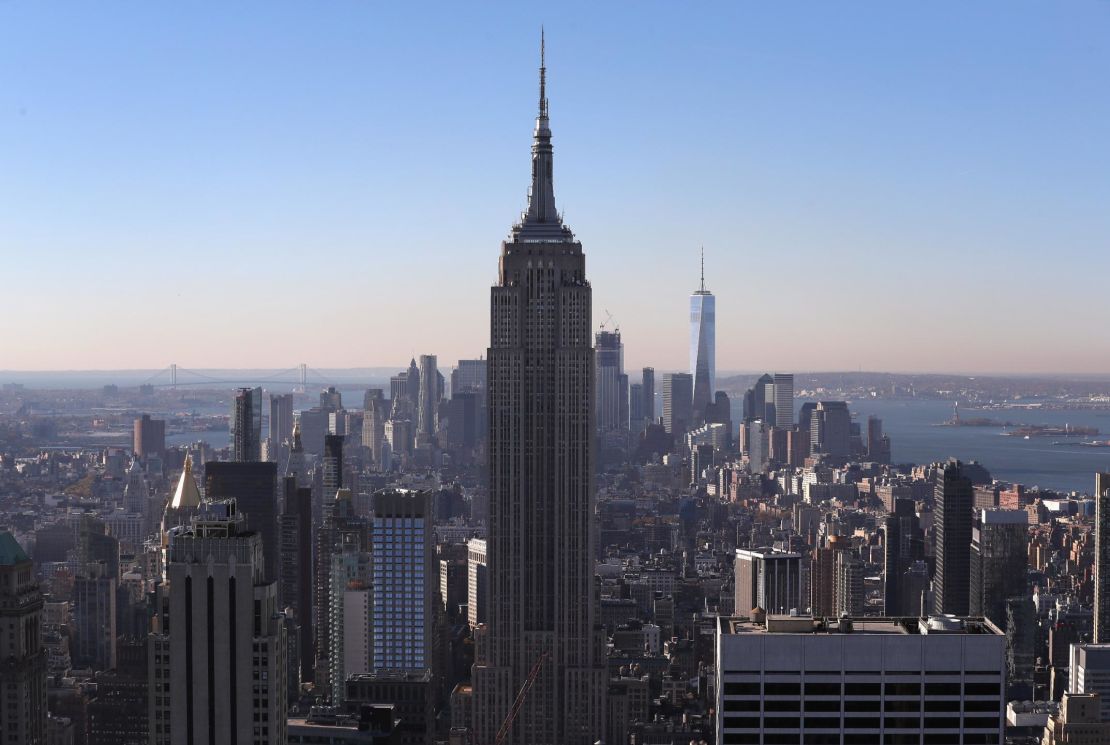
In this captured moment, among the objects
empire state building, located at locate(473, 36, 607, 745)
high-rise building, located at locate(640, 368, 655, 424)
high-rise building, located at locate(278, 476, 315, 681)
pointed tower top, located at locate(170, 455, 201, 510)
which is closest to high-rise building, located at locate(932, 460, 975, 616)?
empire state building, located at locate(473, 36, 607, 745)

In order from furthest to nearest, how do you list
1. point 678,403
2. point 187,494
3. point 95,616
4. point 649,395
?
1. point 678,403
2. point 649,395
3. point 95,616
4. point 187,494

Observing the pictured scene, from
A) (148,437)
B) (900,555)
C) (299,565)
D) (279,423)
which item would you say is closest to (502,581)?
(299,565)

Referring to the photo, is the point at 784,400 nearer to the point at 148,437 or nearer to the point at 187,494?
the point at 148,437

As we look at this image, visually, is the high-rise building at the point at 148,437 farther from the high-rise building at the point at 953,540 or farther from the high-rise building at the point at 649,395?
the high-rise building at the point at 649,395

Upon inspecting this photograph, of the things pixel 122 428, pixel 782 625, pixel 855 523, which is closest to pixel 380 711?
pixel 782 625

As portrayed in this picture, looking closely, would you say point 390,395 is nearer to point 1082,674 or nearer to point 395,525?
point 395,525

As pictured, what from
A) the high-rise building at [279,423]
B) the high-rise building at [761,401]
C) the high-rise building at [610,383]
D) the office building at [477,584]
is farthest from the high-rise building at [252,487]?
the high-rise building at [761,401]

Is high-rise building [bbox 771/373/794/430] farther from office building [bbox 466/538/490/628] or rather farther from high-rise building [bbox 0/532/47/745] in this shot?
high-rise building [bbox 0/532/47/745]
